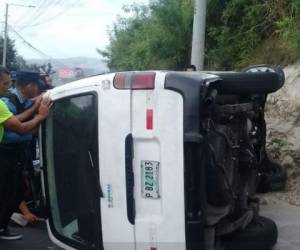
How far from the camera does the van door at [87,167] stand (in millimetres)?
3312

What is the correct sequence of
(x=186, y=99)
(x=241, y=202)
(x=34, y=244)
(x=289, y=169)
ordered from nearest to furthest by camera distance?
(x=186, y=99) → (x=241, y=202) → (x=34, y=244) → (x=289, y=169)

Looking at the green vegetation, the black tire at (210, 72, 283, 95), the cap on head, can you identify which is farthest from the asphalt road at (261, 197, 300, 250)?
the green vegetation

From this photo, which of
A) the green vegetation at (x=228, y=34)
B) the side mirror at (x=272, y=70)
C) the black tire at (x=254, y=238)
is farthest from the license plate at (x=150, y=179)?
the green vegetation at (x=228, y=34)

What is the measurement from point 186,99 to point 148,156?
42 centimetres

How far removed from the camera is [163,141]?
3137 millimetres

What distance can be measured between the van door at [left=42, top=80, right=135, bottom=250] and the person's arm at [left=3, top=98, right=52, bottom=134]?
0.05m

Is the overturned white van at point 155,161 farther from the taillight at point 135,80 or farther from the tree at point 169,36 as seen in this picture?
the tree at point 169,36

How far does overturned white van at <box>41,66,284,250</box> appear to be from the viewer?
3.09 metres

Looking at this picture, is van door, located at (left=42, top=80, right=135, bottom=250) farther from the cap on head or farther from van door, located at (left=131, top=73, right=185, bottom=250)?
the cap on head

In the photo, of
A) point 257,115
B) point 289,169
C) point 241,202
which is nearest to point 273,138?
point 289,169

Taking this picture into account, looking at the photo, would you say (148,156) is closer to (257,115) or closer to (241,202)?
(241,202)

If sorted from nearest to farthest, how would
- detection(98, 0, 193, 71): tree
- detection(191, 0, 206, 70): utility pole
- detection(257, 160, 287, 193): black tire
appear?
detection(257, 160, 287, 193): black tire
detection(191, 0, 206, 70): utility pole
detection(98, 0, 193, 71): tree

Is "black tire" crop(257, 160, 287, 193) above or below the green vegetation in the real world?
below

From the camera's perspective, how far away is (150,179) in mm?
3209
